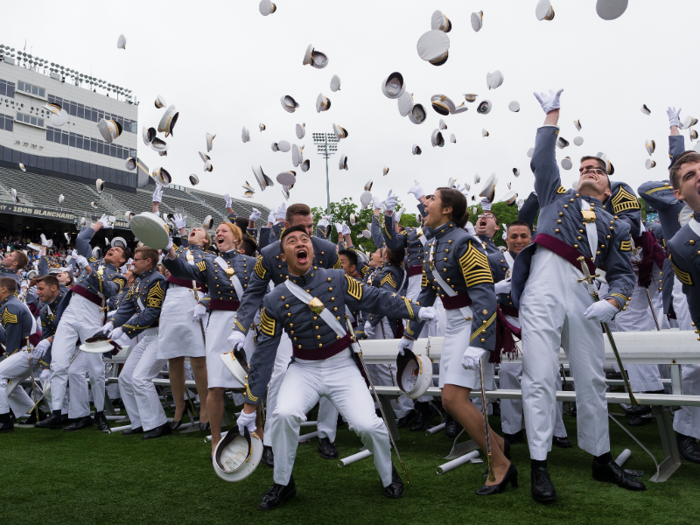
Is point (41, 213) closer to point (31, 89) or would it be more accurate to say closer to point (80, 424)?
point (31, 89)

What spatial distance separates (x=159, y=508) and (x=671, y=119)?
5279 mm

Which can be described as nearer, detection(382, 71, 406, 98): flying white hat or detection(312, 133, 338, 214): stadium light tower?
detection(382, 71, 406, 98): flying white hat

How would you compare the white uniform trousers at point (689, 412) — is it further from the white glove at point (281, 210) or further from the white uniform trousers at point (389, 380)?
the white glove at point (281, 210)

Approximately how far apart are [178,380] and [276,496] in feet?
11.4

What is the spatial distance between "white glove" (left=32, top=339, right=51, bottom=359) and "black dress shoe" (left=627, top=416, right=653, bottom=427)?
722 centimetres

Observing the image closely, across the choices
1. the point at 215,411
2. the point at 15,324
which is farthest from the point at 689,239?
the point at 15,324

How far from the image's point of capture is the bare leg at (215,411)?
534 cm

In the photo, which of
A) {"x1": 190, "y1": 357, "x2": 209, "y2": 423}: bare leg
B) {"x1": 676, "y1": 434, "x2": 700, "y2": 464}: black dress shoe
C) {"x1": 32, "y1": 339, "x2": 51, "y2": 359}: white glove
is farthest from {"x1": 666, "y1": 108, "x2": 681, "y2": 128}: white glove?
{"x1": 32, "y1": 339, "x2": 51, "y2": 359}: white glove

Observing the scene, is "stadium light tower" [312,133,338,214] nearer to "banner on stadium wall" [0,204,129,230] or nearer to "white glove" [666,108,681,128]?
"banner on stadium wall" [0,204,129,230]

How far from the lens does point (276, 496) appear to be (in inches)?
154

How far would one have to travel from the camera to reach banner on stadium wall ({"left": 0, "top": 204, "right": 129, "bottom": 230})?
138 feet

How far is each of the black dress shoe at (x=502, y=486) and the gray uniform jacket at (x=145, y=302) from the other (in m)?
4.52

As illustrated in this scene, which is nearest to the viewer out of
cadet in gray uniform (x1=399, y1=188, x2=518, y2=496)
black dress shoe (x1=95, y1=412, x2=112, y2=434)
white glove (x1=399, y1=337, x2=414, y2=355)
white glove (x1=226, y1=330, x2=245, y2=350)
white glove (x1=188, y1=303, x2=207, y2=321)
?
cadet in gray uniform (x1=399, y1=188, x2=518, y2=496)

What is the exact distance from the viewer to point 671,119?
17.4 ft
